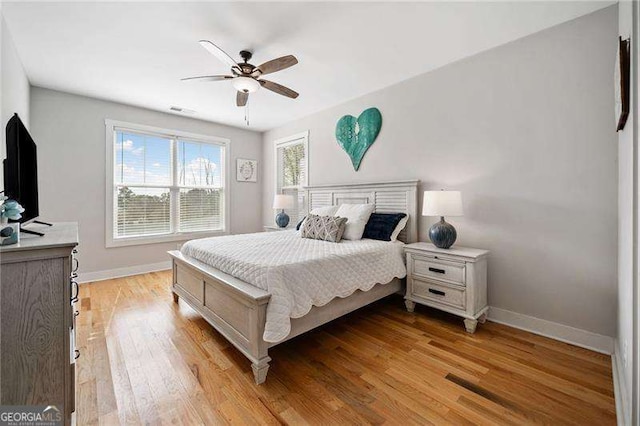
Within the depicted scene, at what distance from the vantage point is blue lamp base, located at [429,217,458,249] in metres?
2.58

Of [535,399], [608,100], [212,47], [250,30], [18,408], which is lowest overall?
[535,399]

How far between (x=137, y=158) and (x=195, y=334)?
3328 mm

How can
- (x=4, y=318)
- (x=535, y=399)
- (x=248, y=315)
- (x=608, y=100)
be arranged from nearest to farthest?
(x=4, y=318) < (x=535, y=399) < (x=248, y=315) < (x=608, y=100)

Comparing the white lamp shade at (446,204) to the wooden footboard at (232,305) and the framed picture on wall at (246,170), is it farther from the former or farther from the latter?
the framed picture on wall at (246,170)

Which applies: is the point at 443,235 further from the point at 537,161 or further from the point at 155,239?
the point at 155,239

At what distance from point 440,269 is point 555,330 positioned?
1.01m

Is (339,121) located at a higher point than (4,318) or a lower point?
higher

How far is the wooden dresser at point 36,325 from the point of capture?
1.07 m

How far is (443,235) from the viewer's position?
259 centimetres

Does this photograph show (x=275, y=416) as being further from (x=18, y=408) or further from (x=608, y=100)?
(x=608, y=100)

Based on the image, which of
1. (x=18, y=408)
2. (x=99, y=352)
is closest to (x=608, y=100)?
(x=18, y=408)

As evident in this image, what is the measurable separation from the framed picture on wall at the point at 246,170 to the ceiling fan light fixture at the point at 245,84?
2.91 meters

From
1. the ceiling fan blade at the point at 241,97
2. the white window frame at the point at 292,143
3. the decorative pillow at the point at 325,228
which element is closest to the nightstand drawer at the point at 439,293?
the decorative pillow at the point at 325,228

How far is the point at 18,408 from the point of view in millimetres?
1095
